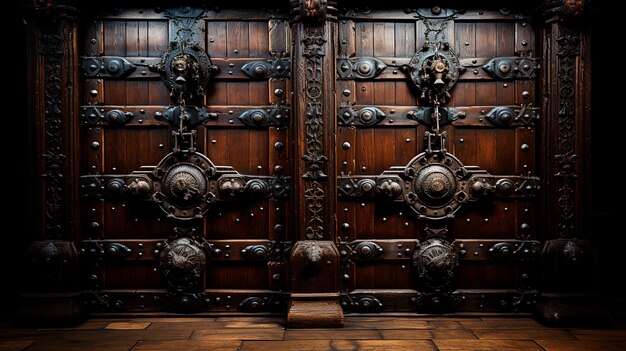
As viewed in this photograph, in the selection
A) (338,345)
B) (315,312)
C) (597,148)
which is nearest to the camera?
(338,345)

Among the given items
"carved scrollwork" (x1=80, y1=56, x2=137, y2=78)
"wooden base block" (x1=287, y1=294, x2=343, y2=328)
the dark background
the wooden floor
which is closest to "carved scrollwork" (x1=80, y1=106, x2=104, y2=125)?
"carved scrollwork" (x1=80, y1=56, x2=137, y2=78)

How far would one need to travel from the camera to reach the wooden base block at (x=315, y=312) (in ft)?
11.1

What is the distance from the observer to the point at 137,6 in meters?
3.71

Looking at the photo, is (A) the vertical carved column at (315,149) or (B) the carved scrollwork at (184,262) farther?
(B) the carved scrollwork at (184,262)

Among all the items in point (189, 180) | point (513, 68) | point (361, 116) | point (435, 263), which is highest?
point (513, 68)

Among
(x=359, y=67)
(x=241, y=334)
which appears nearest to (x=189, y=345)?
(x=241, y=334)

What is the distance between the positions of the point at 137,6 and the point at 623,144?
12.7 feet

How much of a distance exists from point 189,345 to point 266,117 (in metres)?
1.60

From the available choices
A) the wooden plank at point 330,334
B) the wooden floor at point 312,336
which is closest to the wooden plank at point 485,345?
the wooden floor at point 312,336

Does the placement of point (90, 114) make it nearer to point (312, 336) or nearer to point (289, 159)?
point (289, 159)

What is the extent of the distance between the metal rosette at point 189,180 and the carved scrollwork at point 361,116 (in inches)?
39.0

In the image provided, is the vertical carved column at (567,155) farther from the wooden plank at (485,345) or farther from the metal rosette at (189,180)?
the metal rosette at (189,180)

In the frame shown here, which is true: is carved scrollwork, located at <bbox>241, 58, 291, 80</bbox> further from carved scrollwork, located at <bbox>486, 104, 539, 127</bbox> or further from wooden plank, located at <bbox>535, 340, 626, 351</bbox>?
wooden plank, located at <bbox>535, 340, 626, 351</bbox>

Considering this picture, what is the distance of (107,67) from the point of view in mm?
3676
